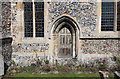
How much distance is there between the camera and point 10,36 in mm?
6707

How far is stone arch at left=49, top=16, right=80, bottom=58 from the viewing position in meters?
6.76

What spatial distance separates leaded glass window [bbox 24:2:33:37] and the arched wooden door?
6.18ft

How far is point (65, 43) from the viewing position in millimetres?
→ 7496

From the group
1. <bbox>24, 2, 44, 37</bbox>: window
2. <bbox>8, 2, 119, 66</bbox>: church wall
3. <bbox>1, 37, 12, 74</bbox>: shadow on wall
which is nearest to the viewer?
<bbox>1, 37, 12, 74</bbox>: shadow on wall

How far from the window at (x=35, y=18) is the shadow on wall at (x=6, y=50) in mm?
1108

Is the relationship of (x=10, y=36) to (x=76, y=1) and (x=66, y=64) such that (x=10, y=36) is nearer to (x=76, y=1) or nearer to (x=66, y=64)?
(x=66, y=64)

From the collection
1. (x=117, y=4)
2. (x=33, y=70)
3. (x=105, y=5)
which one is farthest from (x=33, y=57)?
(x=117, y=4)

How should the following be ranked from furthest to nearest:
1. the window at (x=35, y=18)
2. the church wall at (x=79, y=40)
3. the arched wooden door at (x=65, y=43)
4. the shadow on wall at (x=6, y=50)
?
the arched wooden door at (x=65, y=43) → the window at (x=35, y=18) → the church wall at (x=79, y=40) → the shadow on wall at (x=6, y=50)

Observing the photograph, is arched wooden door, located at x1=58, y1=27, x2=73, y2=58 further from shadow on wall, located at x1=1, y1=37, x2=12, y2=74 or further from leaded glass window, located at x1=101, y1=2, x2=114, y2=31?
shadow on wall, located at x1=1, y1=37, x2=12, y2=74

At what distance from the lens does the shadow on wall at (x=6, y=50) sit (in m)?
6.02

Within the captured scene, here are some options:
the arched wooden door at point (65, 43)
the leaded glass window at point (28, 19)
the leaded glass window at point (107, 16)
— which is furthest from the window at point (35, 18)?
the leaded glass window at point (107, 16)

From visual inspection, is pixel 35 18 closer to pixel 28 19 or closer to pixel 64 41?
pixel 28 19

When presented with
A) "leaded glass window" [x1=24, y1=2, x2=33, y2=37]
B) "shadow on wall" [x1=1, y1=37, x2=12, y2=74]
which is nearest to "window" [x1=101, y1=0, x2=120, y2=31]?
"leaded glass window" [x1=24, y1=2, x2=33, y2=37]

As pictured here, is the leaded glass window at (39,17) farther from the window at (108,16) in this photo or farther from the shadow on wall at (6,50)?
the window at (108,16)
